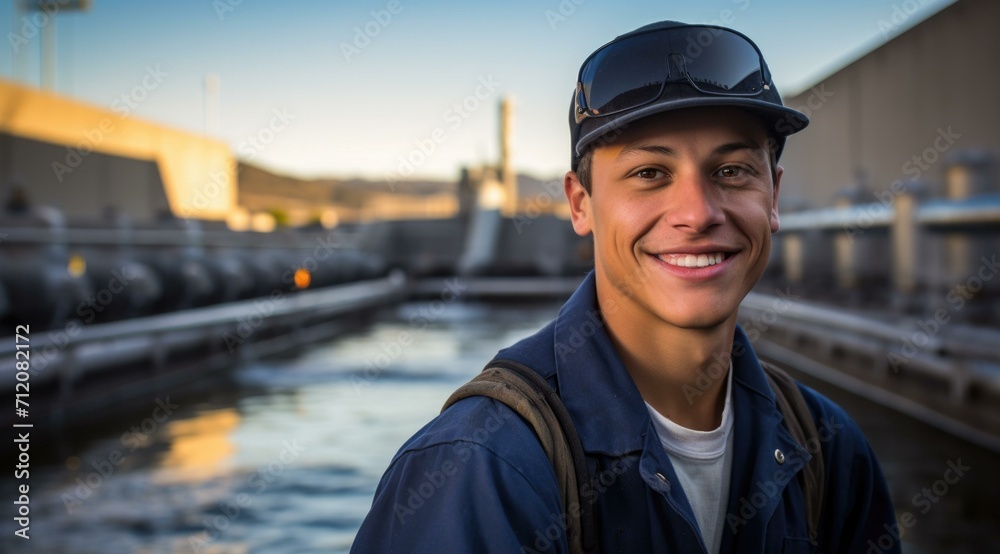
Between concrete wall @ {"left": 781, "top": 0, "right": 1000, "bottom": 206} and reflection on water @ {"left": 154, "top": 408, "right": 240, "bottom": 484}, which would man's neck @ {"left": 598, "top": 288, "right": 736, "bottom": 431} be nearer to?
reflection on water @ {"left": 154, "top": 408, "right": 240, "bottom": 484}

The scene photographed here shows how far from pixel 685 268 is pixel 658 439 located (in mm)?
346

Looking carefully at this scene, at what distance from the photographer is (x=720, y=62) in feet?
6.37

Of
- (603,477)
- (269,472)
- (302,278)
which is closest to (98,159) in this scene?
(302,278)

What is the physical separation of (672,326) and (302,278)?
2014cm

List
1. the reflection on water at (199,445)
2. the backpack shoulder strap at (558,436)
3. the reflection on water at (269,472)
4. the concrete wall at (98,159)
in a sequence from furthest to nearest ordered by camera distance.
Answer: the concrete wall at (98,159), the reflection on water at (199,445), the reflection on water at (269,472), the backpack shoulder strap at (558,436)

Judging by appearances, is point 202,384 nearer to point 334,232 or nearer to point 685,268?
point 685,268

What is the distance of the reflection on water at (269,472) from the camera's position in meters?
5.87

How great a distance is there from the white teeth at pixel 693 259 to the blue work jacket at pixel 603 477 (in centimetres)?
20

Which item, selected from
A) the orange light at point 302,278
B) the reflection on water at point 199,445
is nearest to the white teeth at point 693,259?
the reflection on water at point 199,445

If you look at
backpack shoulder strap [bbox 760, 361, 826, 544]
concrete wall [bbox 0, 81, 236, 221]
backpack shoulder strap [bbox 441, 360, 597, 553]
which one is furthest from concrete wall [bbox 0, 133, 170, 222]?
backpack shoulder strap [bbox 441, 360, 597, 553]

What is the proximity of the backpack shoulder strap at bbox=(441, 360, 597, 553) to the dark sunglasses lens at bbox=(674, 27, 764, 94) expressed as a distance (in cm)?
66

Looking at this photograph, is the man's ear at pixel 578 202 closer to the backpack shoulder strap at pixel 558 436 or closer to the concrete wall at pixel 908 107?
the backpack shoulder strap at pixel 558 436

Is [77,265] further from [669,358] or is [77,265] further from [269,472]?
[669,358]

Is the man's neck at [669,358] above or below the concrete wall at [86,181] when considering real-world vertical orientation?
below
